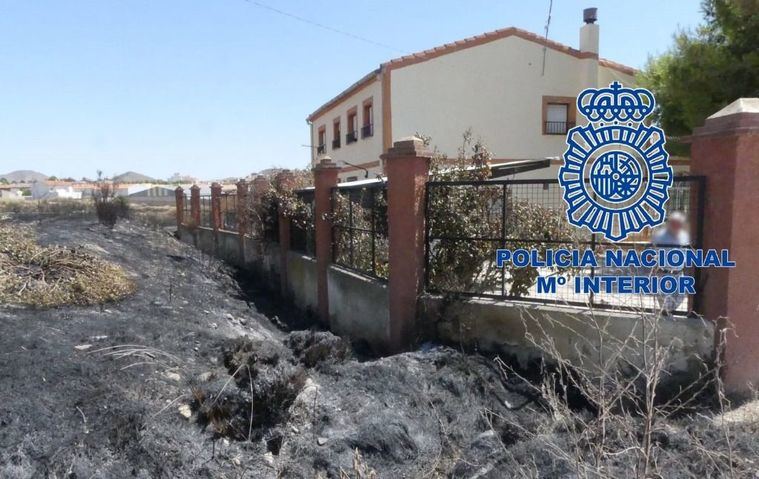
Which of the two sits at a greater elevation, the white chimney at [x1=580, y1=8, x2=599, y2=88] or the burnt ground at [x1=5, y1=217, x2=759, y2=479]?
the white chimney at [x1=580, y1=8, x2=599, y2=88]

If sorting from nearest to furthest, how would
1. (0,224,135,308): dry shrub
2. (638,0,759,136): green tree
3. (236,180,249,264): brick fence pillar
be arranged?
1. (0,224,135,308): dry shrub
2. (638,0,759,136): green tree
3. (236,180,249,264): brick fence pillar

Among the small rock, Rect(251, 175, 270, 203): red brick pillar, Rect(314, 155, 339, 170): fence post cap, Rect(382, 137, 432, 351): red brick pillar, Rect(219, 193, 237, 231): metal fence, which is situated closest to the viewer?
the small rock

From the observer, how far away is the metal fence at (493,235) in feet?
18.3

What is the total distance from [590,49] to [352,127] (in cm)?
913

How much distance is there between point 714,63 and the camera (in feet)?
32.0

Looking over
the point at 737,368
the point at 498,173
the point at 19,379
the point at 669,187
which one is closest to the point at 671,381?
the point at 737,368

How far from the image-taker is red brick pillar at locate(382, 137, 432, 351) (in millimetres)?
5723

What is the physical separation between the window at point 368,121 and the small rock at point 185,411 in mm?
15417

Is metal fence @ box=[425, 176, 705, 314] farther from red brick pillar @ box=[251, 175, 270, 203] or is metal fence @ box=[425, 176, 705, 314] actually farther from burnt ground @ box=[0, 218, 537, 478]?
red brick pillar @ box=[251, 175, 270, 203]

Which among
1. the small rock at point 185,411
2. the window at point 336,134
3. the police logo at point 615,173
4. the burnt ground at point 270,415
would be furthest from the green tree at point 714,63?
the window at point 336,134

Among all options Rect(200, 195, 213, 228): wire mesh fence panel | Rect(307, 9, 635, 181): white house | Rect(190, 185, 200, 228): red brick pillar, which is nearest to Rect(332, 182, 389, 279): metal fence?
Rect(200, 195, 213, 228): wire mesh fence panel

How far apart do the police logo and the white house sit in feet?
37.1

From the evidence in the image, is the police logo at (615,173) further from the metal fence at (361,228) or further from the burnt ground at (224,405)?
the metal fence at (361,228)

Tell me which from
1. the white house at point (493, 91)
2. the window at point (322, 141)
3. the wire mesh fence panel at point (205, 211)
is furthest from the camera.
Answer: the window at point (322, 141)
